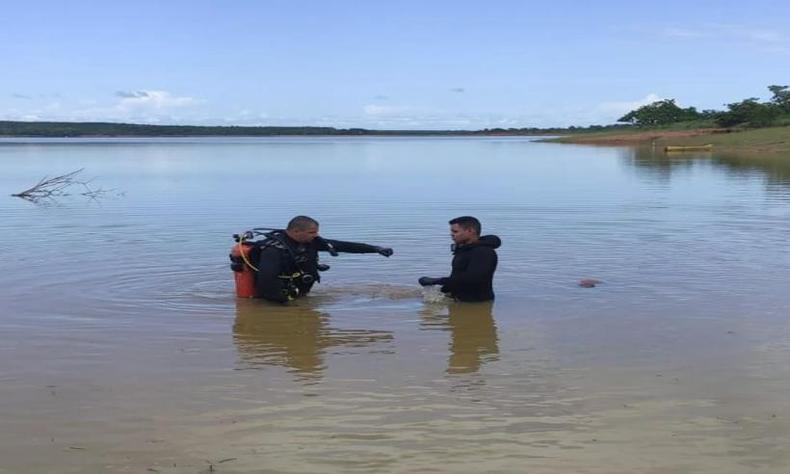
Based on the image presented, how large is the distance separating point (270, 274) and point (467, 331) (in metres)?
2.26

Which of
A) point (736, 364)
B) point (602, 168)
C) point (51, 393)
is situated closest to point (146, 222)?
point (51, 393)

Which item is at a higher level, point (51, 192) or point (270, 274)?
point (270, 274)

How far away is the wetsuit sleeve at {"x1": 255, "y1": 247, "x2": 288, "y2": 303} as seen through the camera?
9.48 metres

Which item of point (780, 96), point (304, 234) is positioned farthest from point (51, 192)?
point (780, 96)

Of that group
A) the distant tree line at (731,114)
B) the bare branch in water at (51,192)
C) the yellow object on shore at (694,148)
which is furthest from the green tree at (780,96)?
the bare branch in water at (51,192)

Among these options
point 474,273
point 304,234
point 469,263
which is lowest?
point 474,273

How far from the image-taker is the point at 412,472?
4.96 meters

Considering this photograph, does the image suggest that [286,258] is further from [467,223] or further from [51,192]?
[51,192]

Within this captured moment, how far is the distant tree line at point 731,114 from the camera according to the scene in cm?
8362

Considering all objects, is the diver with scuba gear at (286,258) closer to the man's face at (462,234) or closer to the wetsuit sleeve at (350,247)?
the wetsuit sleeve at (350,247)

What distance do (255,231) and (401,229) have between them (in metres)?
7.66

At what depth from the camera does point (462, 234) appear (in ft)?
30.9

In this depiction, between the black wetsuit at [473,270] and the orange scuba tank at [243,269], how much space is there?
6.94 feet

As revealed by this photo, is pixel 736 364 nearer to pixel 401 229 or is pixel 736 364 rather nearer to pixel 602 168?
pixel 401 229
